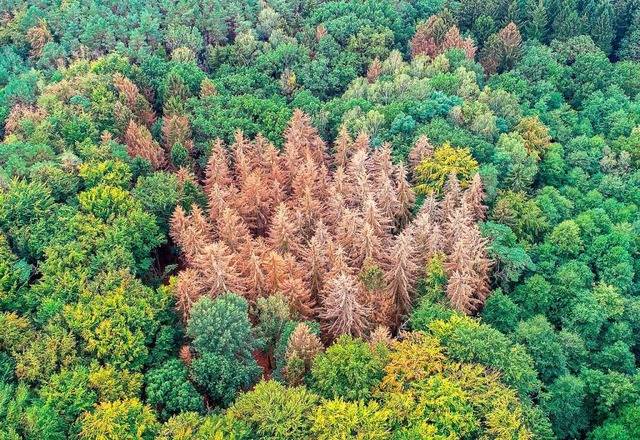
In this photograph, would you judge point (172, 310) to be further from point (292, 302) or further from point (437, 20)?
point (437, 20)

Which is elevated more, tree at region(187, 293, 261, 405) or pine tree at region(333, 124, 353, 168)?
pine tree at region(333, 124, 353, 168)

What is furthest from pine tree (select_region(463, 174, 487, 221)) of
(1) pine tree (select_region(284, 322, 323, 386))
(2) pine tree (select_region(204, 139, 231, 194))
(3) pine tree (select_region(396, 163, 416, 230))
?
(2) pine tree (select_region(204, 139, 231, 194))

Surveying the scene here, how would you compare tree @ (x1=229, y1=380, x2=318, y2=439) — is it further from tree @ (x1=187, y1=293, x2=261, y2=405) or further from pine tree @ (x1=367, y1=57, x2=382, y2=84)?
pine tree @ (x1=367, y1=57, x2=382, y2=84)

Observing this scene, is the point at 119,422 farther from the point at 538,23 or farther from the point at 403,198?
the point at 538,23

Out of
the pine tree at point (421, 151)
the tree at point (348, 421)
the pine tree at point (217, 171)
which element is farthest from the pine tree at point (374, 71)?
the tree at point (348, 421)

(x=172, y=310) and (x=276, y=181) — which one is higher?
(x=276, y=181)

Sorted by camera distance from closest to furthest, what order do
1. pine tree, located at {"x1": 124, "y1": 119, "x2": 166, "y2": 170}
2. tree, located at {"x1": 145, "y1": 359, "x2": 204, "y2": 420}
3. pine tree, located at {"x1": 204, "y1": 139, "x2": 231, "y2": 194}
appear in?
tree, located at {"x1": 145, "y1": 359, "x2": 204, "y2": 420} < pine tree, located at {"x1": 204, "y1": 139, "x2": 231, "y2": 194} < pine tree, located at {"x1": 124, "y1": 119, "x2": 166, "y2": 170}

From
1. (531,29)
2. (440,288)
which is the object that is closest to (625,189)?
(440,288)

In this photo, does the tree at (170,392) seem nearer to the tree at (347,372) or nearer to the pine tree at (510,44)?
the tree at (347,372)
